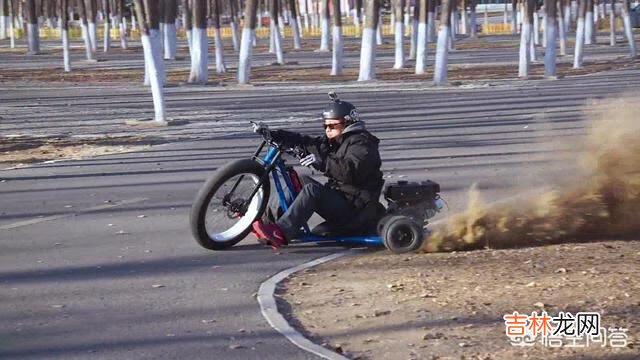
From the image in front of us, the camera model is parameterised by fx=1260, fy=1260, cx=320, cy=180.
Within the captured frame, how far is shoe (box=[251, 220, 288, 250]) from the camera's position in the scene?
32.6 ft

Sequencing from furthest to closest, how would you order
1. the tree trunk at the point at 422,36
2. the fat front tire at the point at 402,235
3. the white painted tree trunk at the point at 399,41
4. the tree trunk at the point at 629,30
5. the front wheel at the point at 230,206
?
the tree trunk at the point at 629,30 < the white painted tree trunk at the point at 399,41 < the tree trunk at the point at 422,36 < the front wheel at the point at 230,206 < the fat front tire at the point at 402,235

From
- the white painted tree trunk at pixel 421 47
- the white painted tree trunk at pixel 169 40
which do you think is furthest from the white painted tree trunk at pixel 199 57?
the white painted tree trunk at pixel 169 40

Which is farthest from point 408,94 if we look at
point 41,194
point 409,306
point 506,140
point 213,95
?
point 409,306

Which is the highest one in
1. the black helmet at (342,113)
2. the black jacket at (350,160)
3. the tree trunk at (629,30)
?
the black helmet at (342,113)

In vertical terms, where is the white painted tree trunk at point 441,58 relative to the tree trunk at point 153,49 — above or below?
below

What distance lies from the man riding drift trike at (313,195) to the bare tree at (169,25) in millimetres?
33810

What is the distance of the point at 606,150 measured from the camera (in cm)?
1091

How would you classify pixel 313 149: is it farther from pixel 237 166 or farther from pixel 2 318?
pixel 2 318

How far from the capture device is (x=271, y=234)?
995 cm

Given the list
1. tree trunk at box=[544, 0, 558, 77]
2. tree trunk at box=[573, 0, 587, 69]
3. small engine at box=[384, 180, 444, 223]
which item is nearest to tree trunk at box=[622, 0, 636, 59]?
tree trunk at box=[573, 0, 587, 69]

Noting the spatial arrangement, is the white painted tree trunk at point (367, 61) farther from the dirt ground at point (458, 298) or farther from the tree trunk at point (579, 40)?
the dirt ground at point (458, 298)

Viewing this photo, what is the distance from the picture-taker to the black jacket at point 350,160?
996cm

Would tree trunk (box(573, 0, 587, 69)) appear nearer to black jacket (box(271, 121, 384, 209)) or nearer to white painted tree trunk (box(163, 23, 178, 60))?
white painted tree trunk (box(163, 23, 178, 60))

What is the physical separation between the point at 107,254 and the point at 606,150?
435 centimetres
